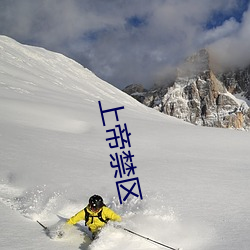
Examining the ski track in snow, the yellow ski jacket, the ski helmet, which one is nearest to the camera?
the ski track in snow

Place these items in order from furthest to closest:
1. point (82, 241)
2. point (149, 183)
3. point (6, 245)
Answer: point (149, 183)
point (82, 241)
point (6, 245)

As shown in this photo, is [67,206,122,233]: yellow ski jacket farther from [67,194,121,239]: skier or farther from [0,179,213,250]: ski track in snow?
[0,179,213,250]: ski track in snow

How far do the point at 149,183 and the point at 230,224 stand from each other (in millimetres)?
2945

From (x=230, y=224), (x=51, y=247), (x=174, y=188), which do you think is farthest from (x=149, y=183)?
(x=51, y=247)

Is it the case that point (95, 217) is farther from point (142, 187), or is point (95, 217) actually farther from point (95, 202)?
point (142, 187)

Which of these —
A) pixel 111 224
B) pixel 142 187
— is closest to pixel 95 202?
pixel 111 224

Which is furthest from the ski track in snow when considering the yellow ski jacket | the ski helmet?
the ski helmet

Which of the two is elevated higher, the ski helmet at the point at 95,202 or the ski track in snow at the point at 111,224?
the ski helmet at the point at 95,202

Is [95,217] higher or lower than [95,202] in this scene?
lower

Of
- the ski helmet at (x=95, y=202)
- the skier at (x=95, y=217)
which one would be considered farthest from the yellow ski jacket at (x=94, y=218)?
the ski helmet at (x=95, y=202)

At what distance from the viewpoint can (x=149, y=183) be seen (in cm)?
844

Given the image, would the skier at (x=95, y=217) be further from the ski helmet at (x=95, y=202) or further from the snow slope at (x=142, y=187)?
the snow slope at (x=142, y=187)

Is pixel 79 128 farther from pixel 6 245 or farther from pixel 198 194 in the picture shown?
pixel 6 245

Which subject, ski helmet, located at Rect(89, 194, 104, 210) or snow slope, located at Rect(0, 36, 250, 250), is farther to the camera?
ski helmet, located at Rect(89, 194, 104, 210)
